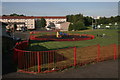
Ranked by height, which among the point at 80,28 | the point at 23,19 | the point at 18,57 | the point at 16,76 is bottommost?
the point at 16,76

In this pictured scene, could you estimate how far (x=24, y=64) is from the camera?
459 inches

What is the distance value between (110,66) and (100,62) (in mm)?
1132

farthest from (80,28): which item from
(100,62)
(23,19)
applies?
(100,62)

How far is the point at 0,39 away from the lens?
57.1 ft

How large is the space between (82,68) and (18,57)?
3962 mm

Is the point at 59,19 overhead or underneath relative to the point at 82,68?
overhead

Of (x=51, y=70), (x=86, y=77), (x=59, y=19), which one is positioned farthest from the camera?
(x=59, y=19)

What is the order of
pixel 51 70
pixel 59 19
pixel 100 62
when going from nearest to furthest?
pixel 51 70
pixel 100 62
pixel 59 19

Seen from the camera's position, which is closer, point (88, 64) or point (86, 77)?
point (86, 77)

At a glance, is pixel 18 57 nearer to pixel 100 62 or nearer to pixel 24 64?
pixel 24 64

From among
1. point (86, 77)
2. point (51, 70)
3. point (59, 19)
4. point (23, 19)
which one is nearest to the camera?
point (86, 77)

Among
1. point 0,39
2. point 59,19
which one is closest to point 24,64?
point 0,39

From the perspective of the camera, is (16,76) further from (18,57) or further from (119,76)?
(119,76)

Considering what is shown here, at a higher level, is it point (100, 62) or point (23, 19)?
point (23, 19)
